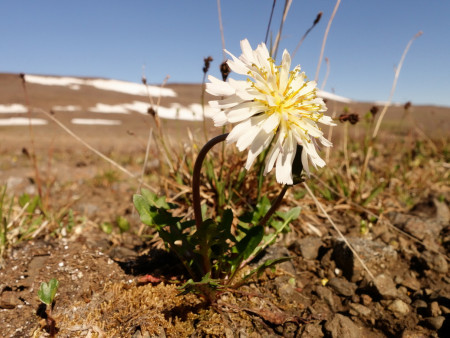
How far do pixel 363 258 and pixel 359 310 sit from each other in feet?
1.22

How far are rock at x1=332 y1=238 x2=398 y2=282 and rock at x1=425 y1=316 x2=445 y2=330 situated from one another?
1.29 feet

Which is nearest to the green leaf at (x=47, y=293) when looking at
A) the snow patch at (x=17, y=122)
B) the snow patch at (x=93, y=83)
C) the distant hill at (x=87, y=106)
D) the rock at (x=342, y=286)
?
the rock at (x=342, y=286)

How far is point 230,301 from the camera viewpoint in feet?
5.63

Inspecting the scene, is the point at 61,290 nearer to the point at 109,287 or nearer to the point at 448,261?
the point at 109,287

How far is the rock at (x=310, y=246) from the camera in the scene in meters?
2.26

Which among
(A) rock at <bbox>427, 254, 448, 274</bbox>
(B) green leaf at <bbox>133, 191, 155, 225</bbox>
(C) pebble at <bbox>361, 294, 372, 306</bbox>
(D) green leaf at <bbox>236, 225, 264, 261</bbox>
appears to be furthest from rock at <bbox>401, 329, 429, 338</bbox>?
(B) green leaf at <bbox>133, 191, 155, 225</bbox>

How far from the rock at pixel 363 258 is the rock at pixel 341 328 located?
459mm

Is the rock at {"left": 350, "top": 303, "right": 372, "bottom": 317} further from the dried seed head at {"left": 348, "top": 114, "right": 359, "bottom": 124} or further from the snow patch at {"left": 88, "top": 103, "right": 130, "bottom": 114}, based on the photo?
the snow patch at {"left": 88, "top": 103, "right": 130, "bottom": 114}

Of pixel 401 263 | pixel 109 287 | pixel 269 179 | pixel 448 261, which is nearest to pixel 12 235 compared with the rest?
pixel 109 287

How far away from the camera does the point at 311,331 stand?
5.33ft

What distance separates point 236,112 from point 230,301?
3.40ft

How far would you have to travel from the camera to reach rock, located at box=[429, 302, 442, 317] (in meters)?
1.79

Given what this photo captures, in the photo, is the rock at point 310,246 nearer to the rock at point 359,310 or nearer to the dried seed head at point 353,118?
the rock at point 359,310

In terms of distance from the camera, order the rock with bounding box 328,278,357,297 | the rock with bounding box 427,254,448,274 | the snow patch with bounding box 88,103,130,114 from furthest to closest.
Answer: the snow patch with bounding box 88,103,130,114 → the rock with bounding box 427,254,448,274 → the rock with bounding box 328,278,357,297
